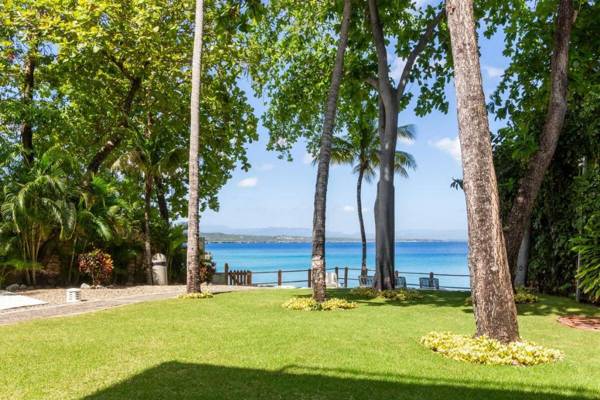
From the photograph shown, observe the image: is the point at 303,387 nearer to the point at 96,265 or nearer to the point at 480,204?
the point at 480,204

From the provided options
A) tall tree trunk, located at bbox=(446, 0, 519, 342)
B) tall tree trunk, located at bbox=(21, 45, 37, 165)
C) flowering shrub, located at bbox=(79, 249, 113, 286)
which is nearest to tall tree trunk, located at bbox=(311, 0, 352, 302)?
tall tree trunk, located at bbox=(446, 0, 519, 342)

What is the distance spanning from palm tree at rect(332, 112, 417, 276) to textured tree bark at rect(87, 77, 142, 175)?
13.0 meters

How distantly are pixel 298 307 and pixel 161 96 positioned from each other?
538 inches

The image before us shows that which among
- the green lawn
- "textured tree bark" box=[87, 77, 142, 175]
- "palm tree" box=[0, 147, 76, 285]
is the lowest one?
the green lawn

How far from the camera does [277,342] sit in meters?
7.20

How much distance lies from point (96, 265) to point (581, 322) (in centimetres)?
1433

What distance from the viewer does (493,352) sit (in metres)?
6.25

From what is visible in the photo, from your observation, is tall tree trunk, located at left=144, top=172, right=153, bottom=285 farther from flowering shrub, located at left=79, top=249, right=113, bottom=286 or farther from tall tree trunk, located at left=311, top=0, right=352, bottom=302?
tall tree trunk, located at left=311, top=0, right=352, bottom=302

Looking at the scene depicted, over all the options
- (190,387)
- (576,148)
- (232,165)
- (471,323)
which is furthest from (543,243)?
(232,165)

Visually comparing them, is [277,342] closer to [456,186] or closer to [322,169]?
[322,169]

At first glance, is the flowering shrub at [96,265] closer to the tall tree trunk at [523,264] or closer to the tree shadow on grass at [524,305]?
the tree shadow on grass at [524,305]

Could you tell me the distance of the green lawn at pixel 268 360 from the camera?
4.95 m

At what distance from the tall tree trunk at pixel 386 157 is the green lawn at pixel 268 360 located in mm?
4402

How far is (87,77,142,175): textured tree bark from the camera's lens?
20.3 metres
